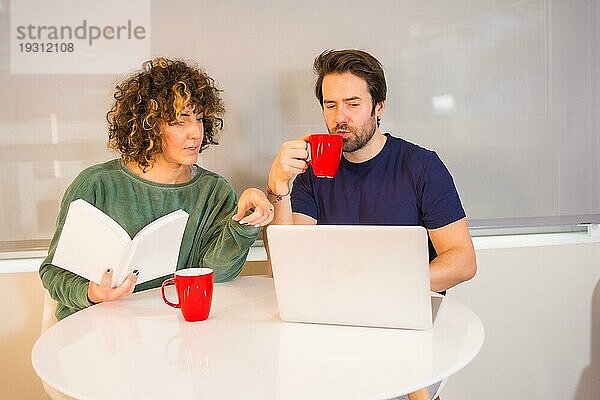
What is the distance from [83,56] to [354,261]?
1320 millimetres

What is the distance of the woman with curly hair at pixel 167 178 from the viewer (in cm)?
208

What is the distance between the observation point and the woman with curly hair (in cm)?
208

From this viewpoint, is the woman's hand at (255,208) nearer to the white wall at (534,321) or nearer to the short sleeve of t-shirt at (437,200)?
the short sleeve of t-shirt at (437,200)

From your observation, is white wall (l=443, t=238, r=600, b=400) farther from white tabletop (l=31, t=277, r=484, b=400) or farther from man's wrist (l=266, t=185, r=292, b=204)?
white tabletop (l=31, t=277, r=484, b=400)

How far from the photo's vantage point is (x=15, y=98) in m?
2.32

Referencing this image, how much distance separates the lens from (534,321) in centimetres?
277

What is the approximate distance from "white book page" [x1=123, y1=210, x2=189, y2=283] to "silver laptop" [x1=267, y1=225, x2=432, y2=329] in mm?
352

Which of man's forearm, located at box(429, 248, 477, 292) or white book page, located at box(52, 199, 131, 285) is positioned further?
man's forearm, located at box(429, 248, 477, 292)

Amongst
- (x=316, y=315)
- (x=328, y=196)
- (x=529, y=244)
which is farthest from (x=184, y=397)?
(x=529, y=244)

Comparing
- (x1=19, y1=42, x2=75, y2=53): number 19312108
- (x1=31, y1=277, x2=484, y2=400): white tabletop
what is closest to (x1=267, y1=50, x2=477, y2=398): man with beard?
(x1=31, y1=277, x2=484, y2=400): white tabletop

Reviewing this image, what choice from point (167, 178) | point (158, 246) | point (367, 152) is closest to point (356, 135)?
point (367, 152)

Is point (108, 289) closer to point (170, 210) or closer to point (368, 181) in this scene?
point (170, 210)

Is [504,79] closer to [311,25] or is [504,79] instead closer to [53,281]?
[311,25]

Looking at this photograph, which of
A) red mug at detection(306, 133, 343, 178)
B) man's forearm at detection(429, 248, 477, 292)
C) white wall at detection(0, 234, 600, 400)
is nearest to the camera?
red mug at detection(306, 133, 343, 178)
